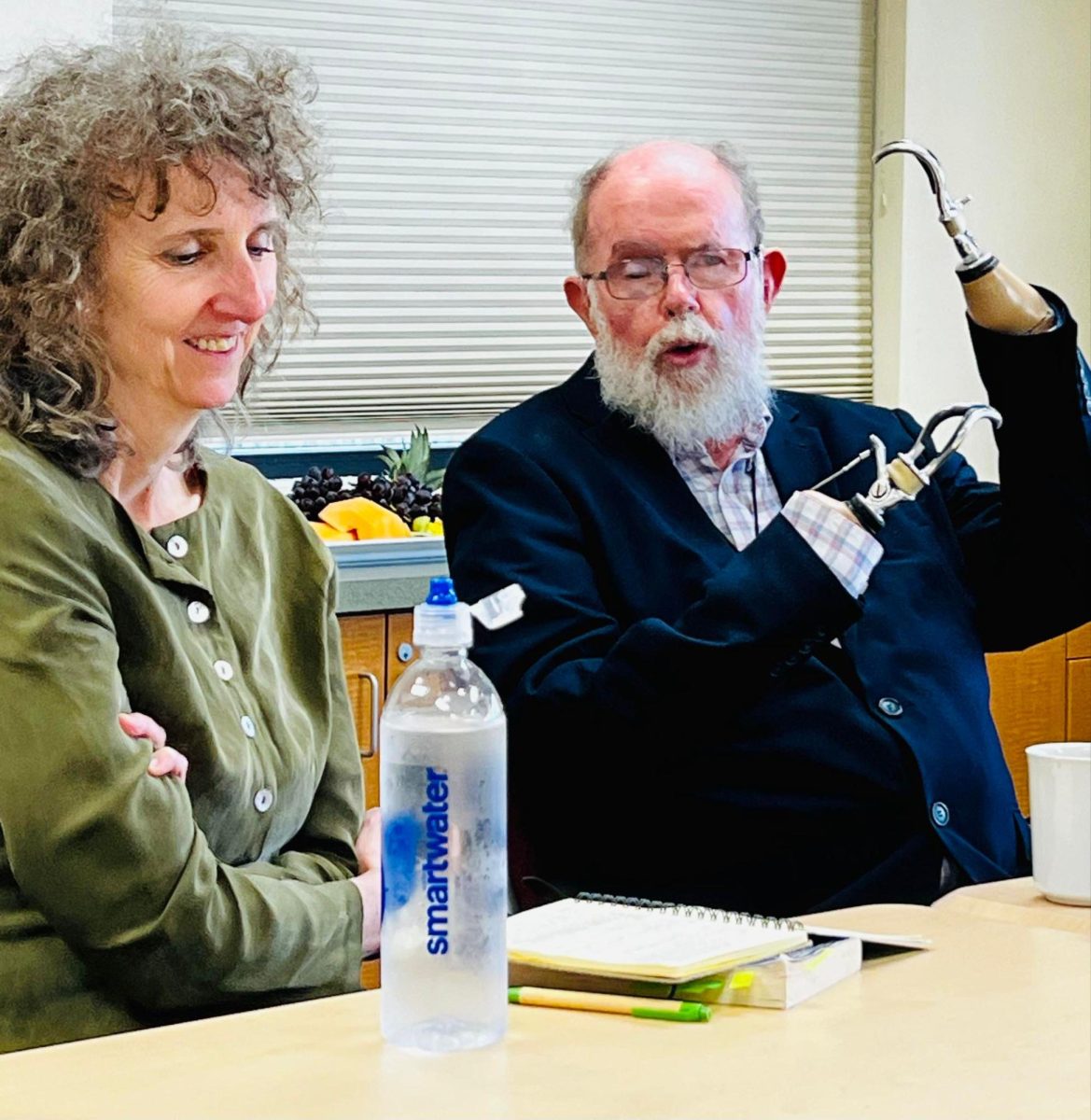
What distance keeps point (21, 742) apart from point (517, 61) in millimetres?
2844

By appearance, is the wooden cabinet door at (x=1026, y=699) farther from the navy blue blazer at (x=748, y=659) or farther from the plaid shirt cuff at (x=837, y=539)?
the plaid shirt cuff at (x=837, y=539)

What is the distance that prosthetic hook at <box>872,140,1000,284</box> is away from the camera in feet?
6.26

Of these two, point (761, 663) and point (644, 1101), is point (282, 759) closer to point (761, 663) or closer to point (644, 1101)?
point (761, 663)

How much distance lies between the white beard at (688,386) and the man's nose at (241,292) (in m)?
0.71

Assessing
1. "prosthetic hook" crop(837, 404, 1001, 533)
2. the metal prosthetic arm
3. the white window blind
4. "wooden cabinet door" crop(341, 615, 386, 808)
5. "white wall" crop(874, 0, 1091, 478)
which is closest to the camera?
"prosthetic hook" crop(837, 404, 1001, 533)

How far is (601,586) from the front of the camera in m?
2.08

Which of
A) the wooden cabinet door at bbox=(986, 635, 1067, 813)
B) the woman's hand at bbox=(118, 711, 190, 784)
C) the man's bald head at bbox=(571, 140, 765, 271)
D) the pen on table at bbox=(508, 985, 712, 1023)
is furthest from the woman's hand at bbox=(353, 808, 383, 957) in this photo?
the wooden cabinet door at bbox=(986, 635, 1067, 813)

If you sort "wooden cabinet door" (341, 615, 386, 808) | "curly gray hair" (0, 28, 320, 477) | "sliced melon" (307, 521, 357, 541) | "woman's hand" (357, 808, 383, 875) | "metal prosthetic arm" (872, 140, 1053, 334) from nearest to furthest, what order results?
"curly gray hair" (0, 28, 320, 477)
"woman's hand" (357, 808, 383, 875)
"metal prosthetic arm" (872, 140, 1053, 334)
"wooden cabinet door" (341, 615, 386, 808)
"sliced melon" (307, 521, 357, 541)

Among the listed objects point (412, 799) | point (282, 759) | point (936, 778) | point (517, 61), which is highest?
point (517, 61)

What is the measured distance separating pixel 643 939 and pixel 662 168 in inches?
50.2

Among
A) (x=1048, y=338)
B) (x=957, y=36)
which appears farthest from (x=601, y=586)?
(x=957, y=36)

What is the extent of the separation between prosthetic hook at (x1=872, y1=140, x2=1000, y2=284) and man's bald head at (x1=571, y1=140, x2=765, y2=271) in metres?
0.30

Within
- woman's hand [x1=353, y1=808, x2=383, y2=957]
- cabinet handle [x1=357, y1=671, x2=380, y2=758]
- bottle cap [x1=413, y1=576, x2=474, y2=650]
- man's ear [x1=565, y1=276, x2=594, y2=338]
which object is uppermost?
man's ear [x1=565, y1=276, x2=594, y2=338]

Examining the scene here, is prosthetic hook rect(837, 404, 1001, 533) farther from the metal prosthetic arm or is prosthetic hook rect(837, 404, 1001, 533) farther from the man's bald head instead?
the man's bald head
